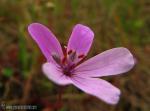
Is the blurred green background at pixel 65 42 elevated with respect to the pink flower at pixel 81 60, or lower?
lower

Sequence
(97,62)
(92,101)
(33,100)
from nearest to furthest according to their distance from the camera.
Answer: (97,62) < (33,100) < (92,101)

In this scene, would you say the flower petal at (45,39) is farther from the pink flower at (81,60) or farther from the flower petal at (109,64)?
the flower petal at (109,64)

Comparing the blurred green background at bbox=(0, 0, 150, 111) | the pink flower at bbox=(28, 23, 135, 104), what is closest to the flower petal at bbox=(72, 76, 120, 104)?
the pink flower at bbox=(28, 23, 135, 104)

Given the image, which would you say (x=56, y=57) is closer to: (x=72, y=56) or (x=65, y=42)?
(x=72, y=56)

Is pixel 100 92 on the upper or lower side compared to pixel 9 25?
upper

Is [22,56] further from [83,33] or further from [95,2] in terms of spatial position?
[95,2]

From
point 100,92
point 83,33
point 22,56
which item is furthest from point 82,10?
point 100,92

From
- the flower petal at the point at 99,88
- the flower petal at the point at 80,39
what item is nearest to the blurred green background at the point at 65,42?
the flower petal at the point at 80,39

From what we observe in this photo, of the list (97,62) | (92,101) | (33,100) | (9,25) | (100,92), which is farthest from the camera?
(9,25)
